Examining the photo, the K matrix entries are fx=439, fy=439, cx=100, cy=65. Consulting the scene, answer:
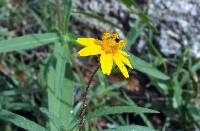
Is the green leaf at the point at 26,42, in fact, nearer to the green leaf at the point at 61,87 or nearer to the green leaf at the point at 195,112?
the green leaf at the point at 61,87

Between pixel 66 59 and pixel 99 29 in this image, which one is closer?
pixel 66 59

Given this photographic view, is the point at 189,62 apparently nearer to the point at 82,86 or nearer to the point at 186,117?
the point at 186,117

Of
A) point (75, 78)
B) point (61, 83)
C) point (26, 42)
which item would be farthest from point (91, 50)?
point (75, 78)

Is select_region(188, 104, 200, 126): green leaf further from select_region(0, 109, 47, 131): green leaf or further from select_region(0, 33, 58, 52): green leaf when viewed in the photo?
select_region(0, 109, 47, 131): green leaf

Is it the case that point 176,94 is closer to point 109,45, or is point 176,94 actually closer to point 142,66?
point 142,66

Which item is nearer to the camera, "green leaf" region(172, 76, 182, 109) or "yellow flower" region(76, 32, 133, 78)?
"yellow flower" region(76, 32, 133, 78)

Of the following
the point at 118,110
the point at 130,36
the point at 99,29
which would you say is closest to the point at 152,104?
the point at 130,36

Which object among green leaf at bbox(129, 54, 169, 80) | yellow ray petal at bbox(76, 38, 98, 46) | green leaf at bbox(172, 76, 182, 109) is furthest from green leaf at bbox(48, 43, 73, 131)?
green leaf at bbox(172, 76, 182, 109)
